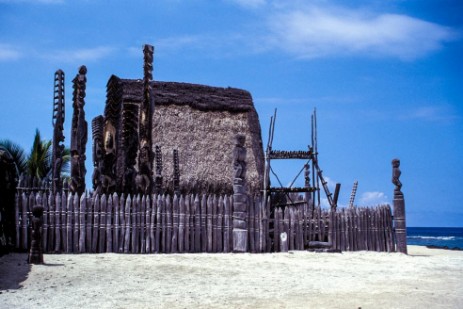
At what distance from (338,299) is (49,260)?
6.36 meters

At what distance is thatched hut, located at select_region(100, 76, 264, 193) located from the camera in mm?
26031

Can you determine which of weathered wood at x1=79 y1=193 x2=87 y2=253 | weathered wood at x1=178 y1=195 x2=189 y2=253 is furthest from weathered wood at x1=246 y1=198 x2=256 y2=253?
weathered wood at x1=79 y1=193 x2=87 y2=253

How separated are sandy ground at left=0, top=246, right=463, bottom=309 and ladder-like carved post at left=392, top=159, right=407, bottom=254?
2.65m

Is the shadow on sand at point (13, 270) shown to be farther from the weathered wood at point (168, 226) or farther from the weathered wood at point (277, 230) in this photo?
the weathered wood at point (277, 230)

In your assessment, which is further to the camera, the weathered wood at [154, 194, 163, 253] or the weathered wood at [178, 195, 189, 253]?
the weathered wood at [178, 195, 189, 253]

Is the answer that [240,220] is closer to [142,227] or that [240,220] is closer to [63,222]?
[142,227]

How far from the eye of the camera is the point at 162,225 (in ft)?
44.3

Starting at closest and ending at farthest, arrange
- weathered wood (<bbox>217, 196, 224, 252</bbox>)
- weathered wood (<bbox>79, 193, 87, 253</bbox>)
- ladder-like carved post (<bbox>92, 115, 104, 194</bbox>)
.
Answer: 1. weathered wood (<bbox>79, 193, 87, 253</bbox>)
2. weathered wood (<bbox>217, 196, 224, 252</bbox>)
3. ladder-like carved post (<bbox>92, 115, 104, 194</bbox>)

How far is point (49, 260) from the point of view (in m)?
11.4

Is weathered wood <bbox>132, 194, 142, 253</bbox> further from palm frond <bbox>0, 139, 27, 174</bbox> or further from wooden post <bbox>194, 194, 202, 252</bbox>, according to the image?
palm frond <bbox>0, 139, 27, 174</bbox>

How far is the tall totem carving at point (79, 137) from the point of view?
15242mm

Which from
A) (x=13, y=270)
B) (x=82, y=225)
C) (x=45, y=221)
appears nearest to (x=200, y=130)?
(x=82, y=225)

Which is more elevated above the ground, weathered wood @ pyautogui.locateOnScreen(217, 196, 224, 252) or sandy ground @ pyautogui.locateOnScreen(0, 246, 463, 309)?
weathered wood @ pyautogui.locateOnScreen(217, 196, 224, 252)

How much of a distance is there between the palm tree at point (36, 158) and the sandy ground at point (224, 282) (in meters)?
17.3
